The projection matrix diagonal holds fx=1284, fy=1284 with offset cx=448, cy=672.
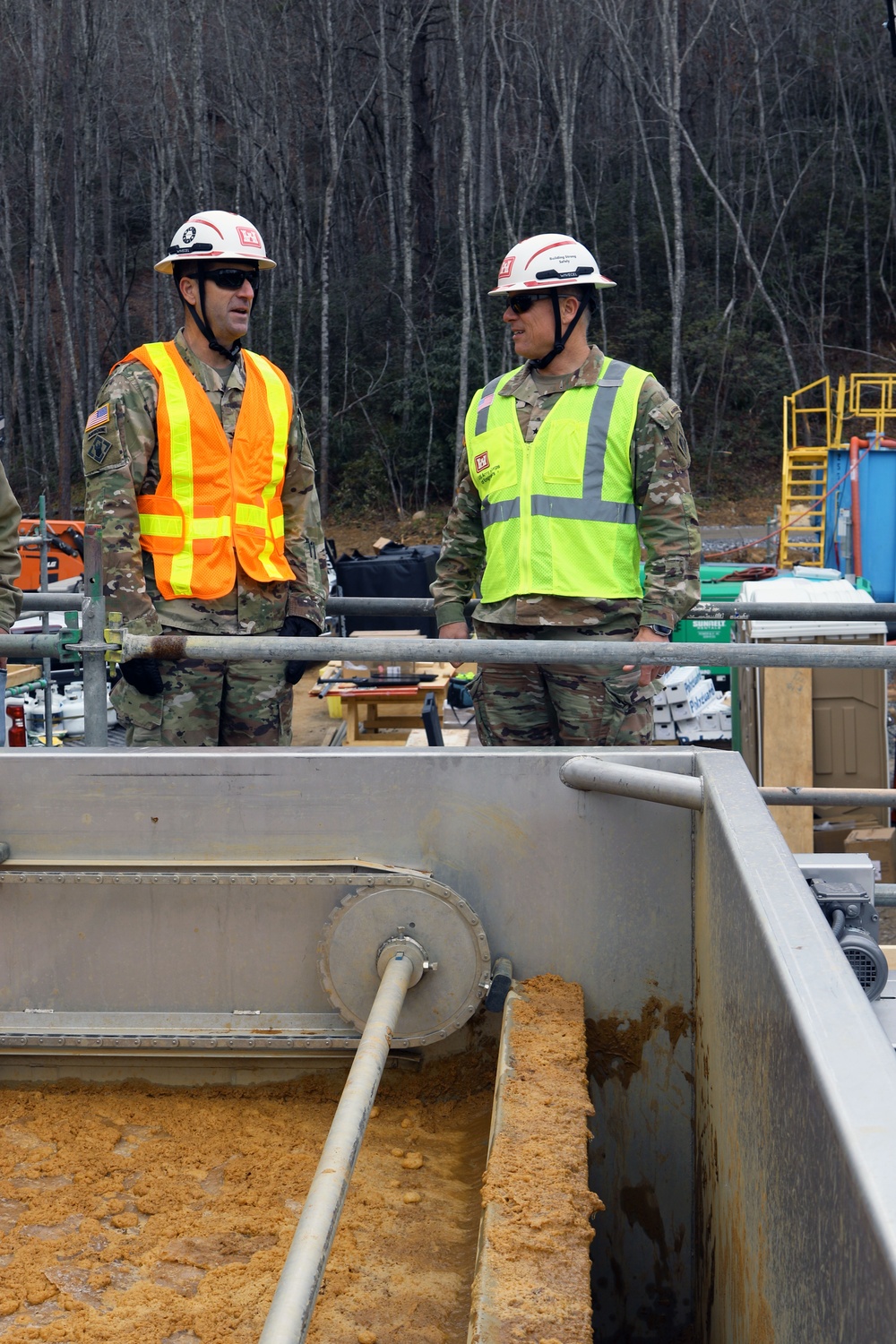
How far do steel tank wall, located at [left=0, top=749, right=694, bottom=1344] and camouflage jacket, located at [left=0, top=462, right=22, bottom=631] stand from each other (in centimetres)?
153

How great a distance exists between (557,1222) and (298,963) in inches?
43.5

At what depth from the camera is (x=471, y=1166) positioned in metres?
2.70

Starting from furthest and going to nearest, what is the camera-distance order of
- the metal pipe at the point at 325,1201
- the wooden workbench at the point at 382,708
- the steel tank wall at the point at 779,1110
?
1. the wooden workbench at the point at 382,708
2. the metal pipe at the point at 325,1201
3. the steel tank wall at the point at 779,1110

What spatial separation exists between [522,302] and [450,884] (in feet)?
6.97

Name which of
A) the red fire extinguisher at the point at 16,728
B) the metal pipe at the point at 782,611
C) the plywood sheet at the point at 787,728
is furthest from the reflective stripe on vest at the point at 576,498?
the red fire extinguisher at the point at 16,728

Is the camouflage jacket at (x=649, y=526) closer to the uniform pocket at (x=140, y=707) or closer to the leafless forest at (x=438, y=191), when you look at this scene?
the uniform pocket at (x=140, y=707)

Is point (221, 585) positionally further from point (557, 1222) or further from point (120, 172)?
point (120, 172)

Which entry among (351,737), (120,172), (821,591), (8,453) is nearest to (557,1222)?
(821,591)

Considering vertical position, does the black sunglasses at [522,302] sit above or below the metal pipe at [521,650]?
above

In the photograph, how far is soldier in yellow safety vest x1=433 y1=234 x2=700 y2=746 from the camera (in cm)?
405

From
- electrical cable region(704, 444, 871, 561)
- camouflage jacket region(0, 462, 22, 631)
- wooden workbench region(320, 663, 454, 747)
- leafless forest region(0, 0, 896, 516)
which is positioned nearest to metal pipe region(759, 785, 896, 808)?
camouflage jacket region(0, 462, 22, 631)

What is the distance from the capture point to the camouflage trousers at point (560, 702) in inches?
157

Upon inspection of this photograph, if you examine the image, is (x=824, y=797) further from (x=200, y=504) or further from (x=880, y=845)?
(x=880, y=845)

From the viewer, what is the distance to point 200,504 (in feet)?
13.6
